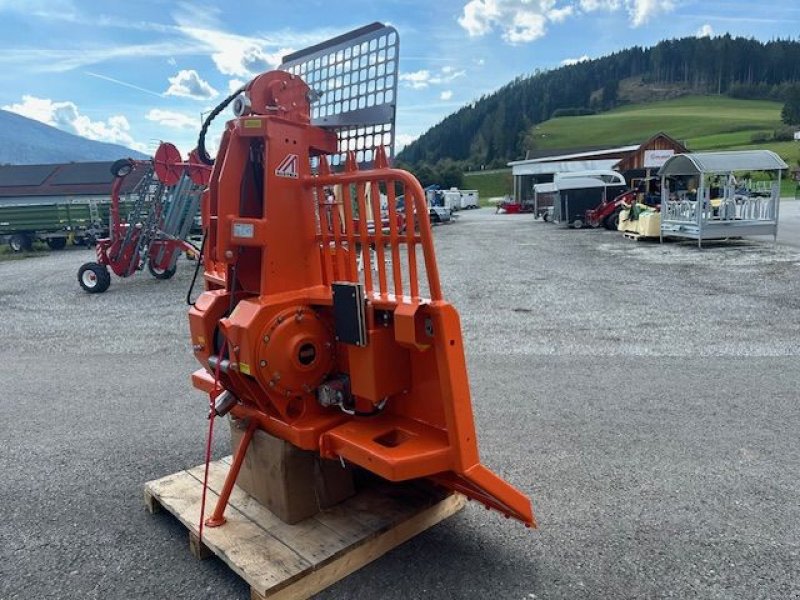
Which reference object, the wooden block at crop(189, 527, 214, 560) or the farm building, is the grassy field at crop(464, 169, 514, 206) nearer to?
the farm building

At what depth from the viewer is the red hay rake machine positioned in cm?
1219

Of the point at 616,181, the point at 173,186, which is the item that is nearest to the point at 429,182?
the point at 616,181

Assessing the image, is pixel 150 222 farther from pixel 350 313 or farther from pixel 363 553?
pixel 363 553

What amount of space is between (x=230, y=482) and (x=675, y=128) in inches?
4001

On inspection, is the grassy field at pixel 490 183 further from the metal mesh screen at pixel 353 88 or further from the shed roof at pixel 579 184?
the metal mesh screen at pixel 353 88

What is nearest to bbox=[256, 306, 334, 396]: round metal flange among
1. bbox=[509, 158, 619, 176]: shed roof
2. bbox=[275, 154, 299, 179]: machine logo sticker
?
bbox=[275, 154, 299, 179]: machine logo sticker

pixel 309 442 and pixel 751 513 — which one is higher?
pixel 309 442

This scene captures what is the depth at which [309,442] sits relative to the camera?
2.85 meters

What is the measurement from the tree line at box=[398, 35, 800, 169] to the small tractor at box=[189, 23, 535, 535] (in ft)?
317

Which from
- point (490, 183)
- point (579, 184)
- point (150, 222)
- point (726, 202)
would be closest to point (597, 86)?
point (490, 183)

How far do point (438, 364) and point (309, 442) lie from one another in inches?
30.0

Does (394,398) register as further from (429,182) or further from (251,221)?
(429,182)

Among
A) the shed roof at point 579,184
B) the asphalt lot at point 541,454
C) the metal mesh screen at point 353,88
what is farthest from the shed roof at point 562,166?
the metal mesh screen at point 353,88

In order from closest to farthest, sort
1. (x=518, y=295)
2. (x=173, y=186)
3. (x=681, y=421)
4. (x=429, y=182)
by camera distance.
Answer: (x=681, y=421)
(x=518, y=295)
(x=173, y=186)
(x=429, y=182)
